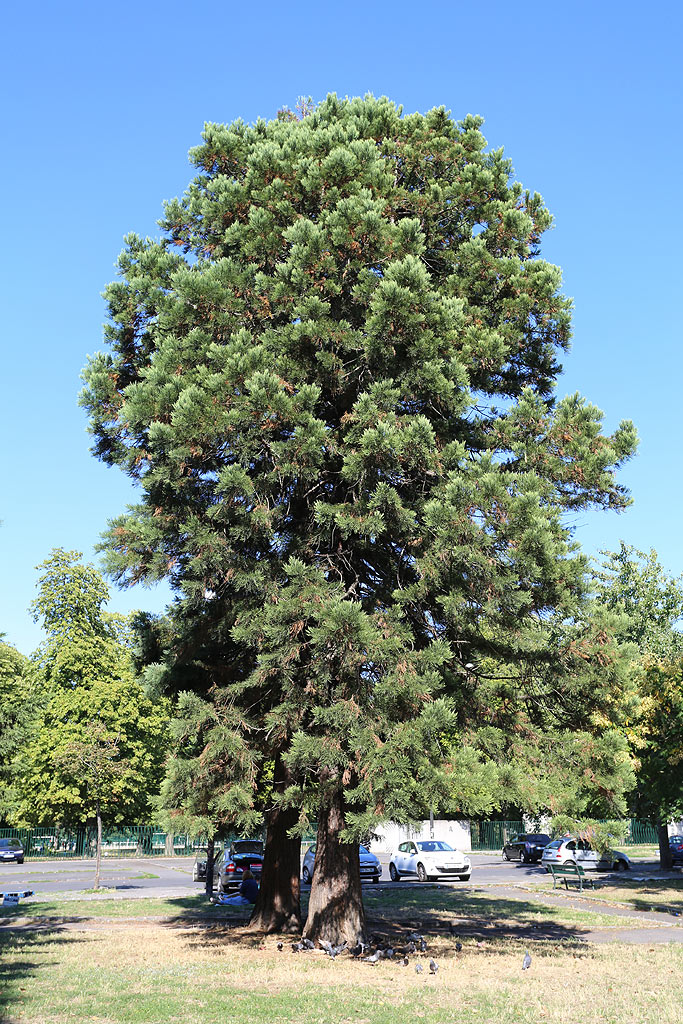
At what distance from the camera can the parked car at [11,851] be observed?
1570 inches

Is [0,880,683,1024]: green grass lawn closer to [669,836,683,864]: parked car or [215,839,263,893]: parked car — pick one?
[215,839,263,893]: parked car

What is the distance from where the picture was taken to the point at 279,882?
51.7 feet

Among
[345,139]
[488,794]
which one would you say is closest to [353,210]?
[345,139]

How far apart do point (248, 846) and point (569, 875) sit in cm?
1182

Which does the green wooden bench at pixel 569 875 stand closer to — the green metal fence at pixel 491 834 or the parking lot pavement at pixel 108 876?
the parking lot pavement at pixel 108 876

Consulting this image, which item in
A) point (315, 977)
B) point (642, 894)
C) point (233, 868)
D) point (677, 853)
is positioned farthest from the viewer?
point (677, 853)

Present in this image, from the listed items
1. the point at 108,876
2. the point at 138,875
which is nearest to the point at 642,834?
the point at 138,875

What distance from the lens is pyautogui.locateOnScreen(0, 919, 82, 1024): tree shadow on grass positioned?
9391 millimetres

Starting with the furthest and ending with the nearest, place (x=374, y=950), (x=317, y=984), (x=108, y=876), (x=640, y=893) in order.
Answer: (x=108, y=876), (x=640, y=893), (x=374, y=950), (x=317, y=984)

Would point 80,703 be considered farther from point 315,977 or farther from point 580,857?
point 315,977

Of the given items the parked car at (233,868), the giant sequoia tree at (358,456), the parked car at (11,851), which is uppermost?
the giant sequoia tree at (358,456)

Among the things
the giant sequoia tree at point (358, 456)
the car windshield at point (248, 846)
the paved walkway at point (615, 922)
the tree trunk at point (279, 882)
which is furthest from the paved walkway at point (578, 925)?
the car windshield at point (248, 846)

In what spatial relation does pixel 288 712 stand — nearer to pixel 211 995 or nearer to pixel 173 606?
pixel 211 995

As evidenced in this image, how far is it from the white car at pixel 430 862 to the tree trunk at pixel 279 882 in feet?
47.5
